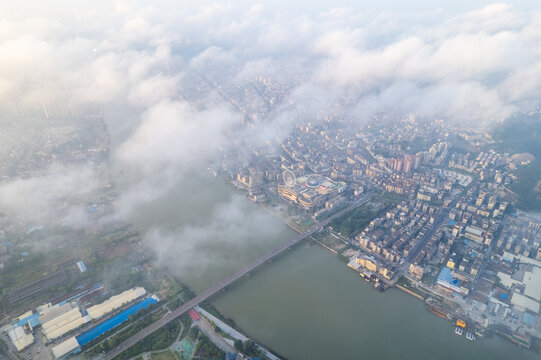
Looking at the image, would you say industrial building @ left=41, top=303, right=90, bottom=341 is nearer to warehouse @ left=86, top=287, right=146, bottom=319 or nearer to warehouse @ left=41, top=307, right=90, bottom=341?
warehouse @ left=41, top=307, right=90, bottom=341

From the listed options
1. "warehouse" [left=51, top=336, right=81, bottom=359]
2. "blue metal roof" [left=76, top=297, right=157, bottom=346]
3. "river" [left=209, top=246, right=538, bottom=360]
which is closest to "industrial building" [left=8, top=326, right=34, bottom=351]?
"warehouse" [left=51, top=336, right=81, bottom=359]

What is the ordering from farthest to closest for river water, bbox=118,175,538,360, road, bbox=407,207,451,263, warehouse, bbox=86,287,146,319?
road, bbox=407,207,451,263, warehouse, bbox=86,287,146,319, river water, bbox=118,175,538,360

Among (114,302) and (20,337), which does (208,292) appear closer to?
(114,302)

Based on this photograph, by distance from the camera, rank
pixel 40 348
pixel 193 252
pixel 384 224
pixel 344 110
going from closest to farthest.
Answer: pixel 40 348 → pixel 193 252 → pixel 384 224 → pixel 344 110

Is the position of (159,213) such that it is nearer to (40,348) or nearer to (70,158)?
(40,348)

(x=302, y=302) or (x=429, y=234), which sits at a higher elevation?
(x=429, y=234)

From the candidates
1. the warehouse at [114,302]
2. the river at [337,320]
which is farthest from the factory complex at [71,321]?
the river at [337,320]

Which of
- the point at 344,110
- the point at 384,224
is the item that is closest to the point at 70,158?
the point at 384,224

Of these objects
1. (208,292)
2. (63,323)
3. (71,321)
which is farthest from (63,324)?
(208,292)
